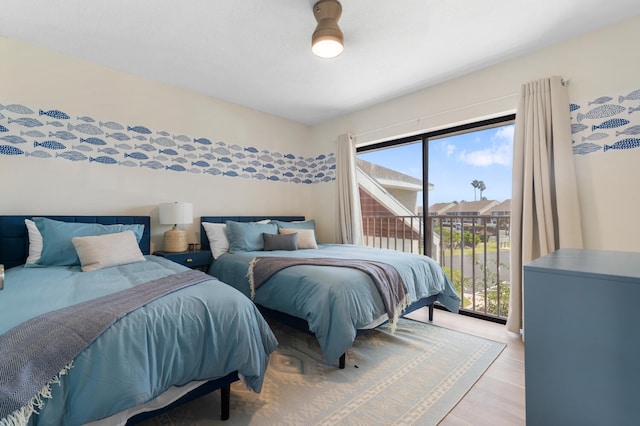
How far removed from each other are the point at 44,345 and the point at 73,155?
2.49m

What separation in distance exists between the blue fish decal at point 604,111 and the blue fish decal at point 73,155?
15.0ft

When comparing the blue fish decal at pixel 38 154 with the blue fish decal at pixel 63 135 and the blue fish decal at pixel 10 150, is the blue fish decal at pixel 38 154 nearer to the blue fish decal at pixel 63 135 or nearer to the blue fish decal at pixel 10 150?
the blue fish decal at pixel 10 150

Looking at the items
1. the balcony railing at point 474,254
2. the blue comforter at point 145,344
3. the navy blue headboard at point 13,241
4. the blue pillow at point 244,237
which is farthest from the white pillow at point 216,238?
the balcony railing at point 474,254

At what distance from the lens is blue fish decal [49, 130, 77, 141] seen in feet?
8.93

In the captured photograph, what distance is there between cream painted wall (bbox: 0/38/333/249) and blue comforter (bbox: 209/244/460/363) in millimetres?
1366

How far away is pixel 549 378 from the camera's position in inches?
32.2

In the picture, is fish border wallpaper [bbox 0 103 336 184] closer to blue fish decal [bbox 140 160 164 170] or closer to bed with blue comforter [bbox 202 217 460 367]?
blue fish decal [bbox 140 160 164 170]

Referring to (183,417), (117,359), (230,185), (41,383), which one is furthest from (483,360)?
(230,185)

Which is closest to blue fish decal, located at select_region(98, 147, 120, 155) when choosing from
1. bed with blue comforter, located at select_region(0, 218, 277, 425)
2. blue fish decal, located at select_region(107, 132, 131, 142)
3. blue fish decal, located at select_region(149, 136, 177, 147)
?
blue fish decal, located at select_region(107, 132, 131, 142)

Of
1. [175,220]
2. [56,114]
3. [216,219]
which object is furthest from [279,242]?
[56,114]

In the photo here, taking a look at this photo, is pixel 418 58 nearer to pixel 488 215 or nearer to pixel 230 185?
pixel 488 215

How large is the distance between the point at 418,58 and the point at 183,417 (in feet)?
10.9

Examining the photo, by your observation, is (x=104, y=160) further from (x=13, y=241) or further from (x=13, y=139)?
(x=13, y=241)

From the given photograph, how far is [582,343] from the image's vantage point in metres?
0.78
